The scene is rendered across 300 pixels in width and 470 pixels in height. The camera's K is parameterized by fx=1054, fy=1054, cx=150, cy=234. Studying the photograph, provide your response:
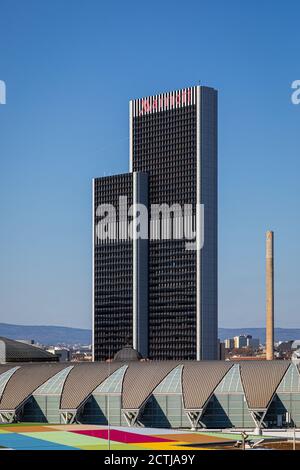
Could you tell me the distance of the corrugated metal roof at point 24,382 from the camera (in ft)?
547

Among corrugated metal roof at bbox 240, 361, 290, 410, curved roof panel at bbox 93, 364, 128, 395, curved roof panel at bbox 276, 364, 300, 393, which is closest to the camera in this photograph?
corrugated metal roof at bbox 240, 361, 290, 410

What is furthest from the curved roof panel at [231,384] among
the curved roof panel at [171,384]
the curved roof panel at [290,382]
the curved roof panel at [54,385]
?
the curved roof panel at [54,385]

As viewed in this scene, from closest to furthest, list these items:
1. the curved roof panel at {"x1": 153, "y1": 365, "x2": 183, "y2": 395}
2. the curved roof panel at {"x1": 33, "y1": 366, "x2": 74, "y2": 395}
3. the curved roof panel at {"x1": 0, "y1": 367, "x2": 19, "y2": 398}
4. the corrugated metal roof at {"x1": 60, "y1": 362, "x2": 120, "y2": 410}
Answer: the curved roof panel at {"x1": 153, "y1": 365, "x2": 183, "y2": 395}, the corrugated metal roof at {"x1": 60, "y1": 362, "x2": 120, "y2": 410}, the curved roof panel at {"x1": 33, "y1": 366, "x2": 74, "y2": 395}, the curved roof panel at {"x1": 0, "y1": 367, "x2": 19, "y2": 398}

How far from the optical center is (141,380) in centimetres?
16538

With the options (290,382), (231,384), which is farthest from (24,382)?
(290,382)

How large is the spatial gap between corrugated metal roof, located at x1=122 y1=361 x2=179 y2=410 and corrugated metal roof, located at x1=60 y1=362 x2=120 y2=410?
13.0 feet

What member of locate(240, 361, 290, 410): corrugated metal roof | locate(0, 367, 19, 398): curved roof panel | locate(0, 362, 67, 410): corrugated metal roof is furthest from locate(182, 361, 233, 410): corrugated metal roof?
locate(0, 367, 19, 398): curved roof panel

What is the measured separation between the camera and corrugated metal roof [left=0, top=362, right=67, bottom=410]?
6570 inches

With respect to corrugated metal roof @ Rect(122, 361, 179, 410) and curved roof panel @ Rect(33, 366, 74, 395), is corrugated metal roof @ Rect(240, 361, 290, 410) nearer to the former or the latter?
corrugated metal roof @ Rect(122, 361, 179, 410)

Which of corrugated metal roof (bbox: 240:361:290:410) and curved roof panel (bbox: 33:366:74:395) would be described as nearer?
corrugated metal roof (bbox: 240:361:290:410)

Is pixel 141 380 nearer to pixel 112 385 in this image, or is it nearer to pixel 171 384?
pixel 112 385

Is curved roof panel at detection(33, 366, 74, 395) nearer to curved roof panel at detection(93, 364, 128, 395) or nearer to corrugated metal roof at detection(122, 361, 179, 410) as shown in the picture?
curved roof panel at detection(93, 364, 128, 395)
